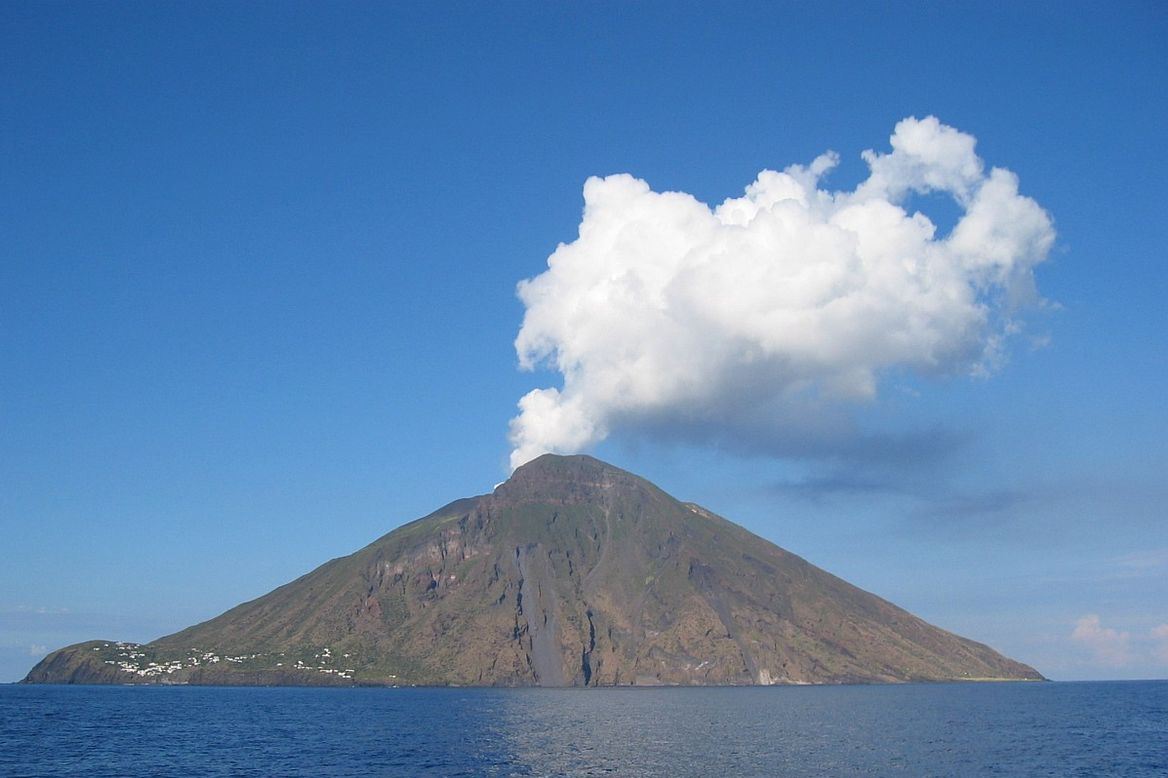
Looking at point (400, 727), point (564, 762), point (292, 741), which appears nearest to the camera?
point (564, 762)

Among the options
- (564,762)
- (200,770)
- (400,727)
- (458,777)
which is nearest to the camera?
(458,777)

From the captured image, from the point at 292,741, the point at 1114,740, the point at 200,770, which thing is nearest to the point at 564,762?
the point at 200,770

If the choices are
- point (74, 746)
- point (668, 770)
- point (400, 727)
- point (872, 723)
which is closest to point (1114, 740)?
point (872, 723)

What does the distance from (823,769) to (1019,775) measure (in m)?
22.2

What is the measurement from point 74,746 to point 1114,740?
16461cm

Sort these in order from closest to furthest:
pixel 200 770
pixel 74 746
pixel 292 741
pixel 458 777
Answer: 1. pixel 458 777
2. pixel 200 770
3. pixel 74 746
4. pixel 292 741

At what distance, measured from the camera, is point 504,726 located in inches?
7421

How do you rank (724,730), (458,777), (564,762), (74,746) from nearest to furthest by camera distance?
(458,777) → (564,762) → (74,746) → (724,730)

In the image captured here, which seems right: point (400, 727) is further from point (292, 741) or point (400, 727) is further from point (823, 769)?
point (823, 769)

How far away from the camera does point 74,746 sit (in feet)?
473

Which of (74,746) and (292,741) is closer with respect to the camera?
(74,746)

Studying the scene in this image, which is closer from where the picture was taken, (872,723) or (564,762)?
(564,762)

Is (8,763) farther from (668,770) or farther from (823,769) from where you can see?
(823,769)

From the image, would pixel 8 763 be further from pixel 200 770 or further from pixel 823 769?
pixel 823 769
